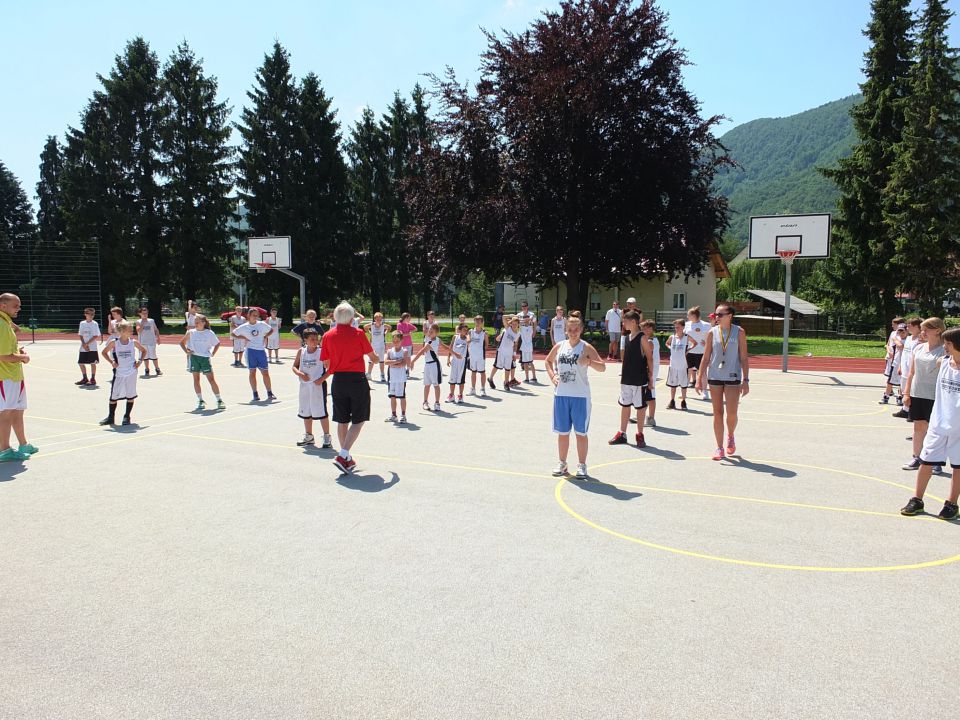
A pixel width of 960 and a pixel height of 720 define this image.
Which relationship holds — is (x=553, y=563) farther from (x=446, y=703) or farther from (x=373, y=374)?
(x=373, y=374)

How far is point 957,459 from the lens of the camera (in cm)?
631

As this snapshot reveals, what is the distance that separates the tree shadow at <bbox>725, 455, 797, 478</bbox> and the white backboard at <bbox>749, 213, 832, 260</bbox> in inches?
662

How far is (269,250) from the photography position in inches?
1422

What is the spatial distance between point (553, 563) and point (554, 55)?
32.2 m

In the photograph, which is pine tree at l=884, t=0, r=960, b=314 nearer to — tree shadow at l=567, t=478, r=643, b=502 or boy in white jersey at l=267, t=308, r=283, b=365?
boy in white jersey at l=267, t=308, r=283, b=365

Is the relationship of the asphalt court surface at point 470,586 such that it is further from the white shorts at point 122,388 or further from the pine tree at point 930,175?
the pine tree at point 930,175

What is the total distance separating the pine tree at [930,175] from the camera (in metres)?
34.4

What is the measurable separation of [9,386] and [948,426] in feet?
36.7

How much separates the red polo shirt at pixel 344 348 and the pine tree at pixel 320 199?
4566cm

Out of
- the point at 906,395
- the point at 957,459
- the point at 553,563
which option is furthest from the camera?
the point at 906,395

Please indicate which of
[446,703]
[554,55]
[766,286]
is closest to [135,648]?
[446,703]

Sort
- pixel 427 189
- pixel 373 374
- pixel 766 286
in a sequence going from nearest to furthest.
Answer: pixel 373 374
pixel 427 189
pixel 766 286

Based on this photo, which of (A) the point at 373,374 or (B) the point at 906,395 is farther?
(A) the point at 373,374

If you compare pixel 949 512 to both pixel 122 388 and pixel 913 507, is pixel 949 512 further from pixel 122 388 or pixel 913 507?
pixel 122 388
